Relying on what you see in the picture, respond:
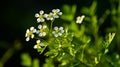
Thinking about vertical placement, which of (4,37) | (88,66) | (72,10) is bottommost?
(4,37)

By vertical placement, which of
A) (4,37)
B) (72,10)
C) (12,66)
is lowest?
(12,66)

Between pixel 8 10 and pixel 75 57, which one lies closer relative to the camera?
pixel 75 57

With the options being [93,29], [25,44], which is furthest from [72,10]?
[25,44]

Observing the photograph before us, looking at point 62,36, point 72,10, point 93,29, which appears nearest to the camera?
point 62,36

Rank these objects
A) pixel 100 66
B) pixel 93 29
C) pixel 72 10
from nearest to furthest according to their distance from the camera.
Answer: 1. pixel 100 66
2. pixel 93 29
3. pixel 72 10

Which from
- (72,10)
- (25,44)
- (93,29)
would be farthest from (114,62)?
(25,44)

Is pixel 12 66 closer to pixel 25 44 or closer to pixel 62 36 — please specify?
pixel 25 44

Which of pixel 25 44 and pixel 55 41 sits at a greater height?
pixel 55 41

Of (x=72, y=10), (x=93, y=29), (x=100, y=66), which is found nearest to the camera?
(x=100, y=66)

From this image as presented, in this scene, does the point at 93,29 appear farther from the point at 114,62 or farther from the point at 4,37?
the point at 4,37
